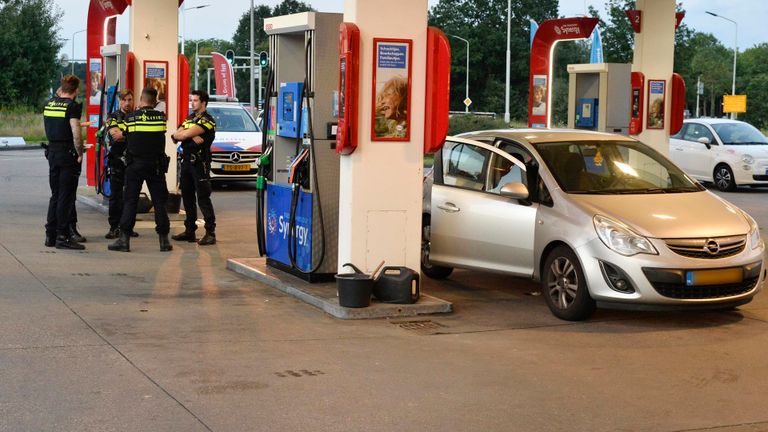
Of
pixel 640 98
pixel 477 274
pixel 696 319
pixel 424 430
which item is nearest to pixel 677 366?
pixel 696 319

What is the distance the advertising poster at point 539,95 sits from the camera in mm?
21984

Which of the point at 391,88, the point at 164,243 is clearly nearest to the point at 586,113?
the point at 164,243

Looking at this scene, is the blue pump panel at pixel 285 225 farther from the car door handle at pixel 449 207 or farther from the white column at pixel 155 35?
the white column at pixel 155 35

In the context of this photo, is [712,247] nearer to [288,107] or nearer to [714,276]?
[714,276]

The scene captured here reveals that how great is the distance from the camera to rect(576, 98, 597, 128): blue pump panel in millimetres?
21594

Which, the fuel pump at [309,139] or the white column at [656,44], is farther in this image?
the white column at [656,44]

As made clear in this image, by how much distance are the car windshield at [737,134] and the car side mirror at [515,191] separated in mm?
15958

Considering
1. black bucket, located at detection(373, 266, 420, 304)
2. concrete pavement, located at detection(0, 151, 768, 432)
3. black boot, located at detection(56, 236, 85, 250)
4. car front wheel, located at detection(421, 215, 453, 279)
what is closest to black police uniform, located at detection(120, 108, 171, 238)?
black boot, located at detection(56, 236, 85, 250)

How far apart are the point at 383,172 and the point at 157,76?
8256 mm

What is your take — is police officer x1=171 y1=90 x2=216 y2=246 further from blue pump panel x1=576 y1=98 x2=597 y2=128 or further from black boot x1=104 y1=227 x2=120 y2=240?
blue pump panel x1=576 y1=98 x2=597 y2=128

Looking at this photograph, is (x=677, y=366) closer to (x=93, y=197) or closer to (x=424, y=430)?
(x=424, y=430)

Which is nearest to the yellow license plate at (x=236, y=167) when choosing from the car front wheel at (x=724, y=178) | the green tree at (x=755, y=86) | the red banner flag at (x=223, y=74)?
the car front wheel at (x=724, y=178)

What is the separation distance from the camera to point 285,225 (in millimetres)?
11414

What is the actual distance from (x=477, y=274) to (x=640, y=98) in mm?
7210
